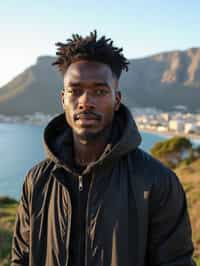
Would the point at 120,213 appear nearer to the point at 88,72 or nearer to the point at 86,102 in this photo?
the point at 86,102

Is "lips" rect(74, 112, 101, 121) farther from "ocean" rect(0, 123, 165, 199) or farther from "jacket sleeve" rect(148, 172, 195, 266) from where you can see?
"ocean" rect(0, 123, 165, 199)

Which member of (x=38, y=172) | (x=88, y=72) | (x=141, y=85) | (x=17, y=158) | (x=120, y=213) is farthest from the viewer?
(x=141, y=85)

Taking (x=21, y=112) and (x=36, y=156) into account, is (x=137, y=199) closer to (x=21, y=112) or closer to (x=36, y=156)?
(x=36, y=156)

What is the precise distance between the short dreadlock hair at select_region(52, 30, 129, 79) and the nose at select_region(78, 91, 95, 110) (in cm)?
16

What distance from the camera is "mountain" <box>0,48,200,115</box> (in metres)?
111

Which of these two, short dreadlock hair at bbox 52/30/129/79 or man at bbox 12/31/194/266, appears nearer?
man at bbox 12/31/194/266

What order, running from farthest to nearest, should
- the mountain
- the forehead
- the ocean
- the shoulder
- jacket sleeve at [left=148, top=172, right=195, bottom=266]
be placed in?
the mountain, the ocean, the shoulder, the forehead, jacket sleeve at [left=148, top=172, right=195, bottom=266]

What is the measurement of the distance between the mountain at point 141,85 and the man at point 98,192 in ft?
299

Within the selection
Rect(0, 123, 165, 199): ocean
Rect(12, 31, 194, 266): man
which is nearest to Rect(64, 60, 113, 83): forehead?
Rect(12, 31, 194, 266): man

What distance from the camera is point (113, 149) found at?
154 cm

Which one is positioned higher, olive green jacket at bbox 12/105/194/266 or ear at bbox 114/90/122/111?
ear at bbox 114/90/122/111

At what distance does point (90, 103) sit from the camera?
1563mm

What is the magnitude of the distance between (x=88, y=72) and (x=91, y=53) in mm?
96

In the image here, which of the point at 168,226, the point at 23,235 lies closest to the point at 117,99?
the point at 168,226
